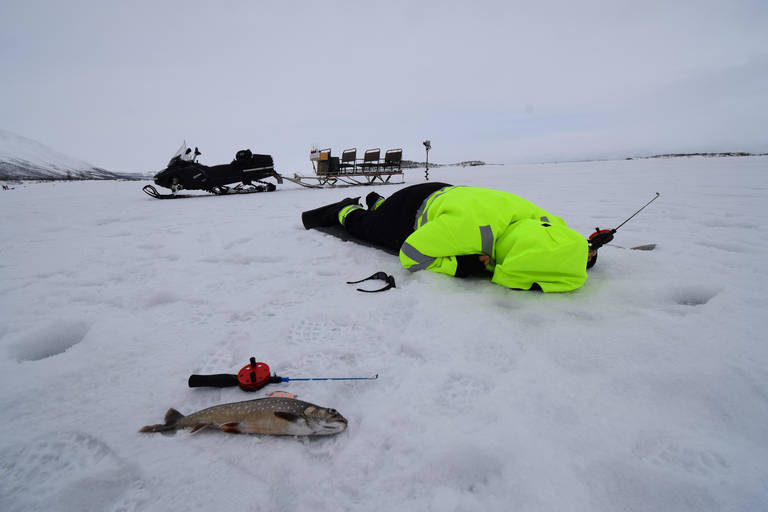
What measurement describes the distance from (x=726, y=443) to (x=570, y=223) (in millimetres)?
3311

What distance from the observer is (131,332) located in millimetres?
1616

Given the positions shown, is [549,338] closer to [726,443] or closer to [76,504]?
[726,443]

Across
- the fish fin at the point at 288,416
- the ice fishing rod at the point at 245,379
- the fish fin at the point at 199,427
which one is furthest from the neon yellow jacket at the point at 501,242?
the fish fin at the point at 199,427

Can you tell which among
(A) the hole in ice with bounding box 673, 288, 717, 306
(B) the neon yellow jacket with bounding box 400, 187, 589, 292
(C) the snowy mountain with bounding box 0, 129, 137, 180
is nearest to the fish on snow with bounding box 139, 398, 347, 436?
(B) the neon yellow jacket with bounding box 400, 187, 589, 292

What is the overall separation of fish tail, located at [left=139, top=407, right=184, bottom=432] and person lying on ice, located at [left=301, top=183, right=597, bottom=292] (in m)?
1.62

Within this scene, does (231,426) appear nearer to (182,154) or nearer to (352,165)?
(182,154)

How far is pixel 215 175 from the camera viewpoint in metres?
8.76

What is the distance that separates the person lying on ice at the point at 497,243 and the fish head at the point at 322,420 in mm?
1381

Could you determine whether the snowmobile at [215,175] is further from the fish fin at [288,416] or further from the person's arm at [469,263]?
the fish fin at [288,416]

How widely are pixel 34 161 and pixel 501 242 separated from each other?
12162 cm

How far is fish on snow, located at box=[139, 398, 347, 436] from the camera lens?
1.00 meters

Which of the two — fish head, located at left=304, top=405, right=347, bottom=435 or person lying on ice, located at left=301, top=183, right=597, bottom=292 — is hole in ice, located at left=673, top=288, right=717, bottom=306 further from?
fish head, located at left=304, top=405, right=347, bottom=435

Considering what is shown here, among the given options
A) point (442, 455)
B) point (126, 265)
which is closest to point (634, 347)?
point (442, 455)

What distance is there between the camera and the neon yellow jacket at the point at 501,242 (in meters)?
1.86
